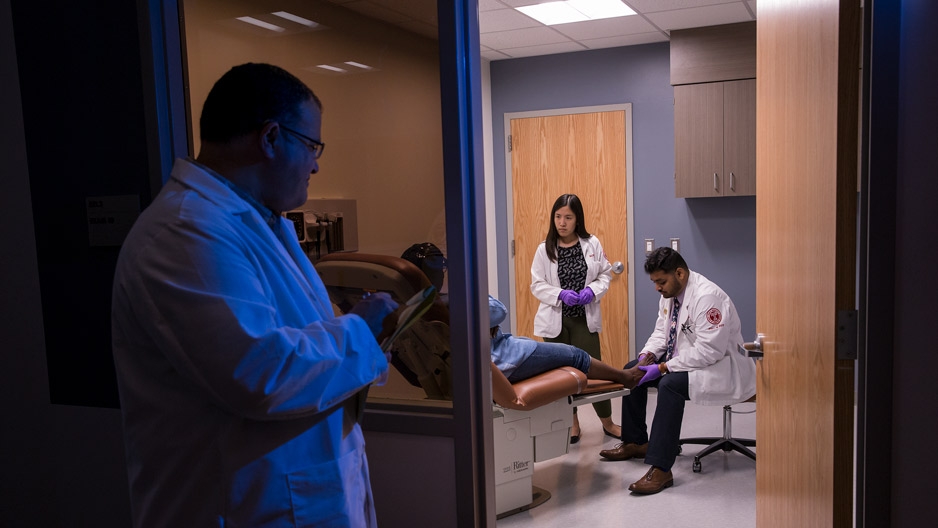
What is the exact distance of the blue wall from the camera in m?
4.96

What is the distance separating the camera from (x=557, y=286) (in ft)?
14.9

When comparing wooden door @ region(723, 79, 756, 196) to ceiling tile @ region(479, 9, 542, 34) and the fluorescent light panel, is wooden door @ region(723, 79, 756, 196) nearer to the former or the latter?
the fluorescent light panel

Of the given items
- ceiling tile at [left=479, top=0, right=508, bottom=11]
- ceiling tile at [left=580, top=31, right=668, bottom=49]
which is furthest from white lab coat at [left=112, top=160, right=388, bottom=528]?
ceiling tile at [left=580, top=31, right=668, bottom=49]

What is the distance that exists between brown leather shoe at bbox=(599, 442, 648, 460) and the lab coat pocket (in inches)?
113

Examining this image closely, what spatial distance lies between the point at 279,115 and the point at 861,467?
1232mm

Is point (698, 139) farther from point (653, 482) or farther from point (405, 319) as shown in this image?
point (405, 319)

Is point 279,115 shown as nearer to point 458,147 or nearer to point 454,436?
point 458,147

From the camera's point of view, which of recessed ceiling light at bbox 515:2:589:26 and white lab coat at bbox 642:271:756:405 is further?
recessed ceiling light at bbox 515:2:589:26

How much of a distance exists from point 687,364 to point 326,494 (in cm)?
276

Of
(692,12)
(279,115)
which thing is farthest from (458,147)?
(692,12)

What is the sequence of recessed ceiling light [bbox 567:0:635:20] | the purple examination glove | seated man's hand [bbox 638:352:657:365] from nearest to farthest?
the purple examination glove
seated man's hand [bbox 638:352:657:365]
recessed ceiling light [bbox 567:0:635:20]

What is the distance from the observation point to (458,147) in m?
1.54

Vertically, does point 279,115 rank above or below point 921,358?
above

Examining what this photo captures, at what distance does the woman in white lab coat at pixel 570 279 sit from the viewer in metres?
4.45
